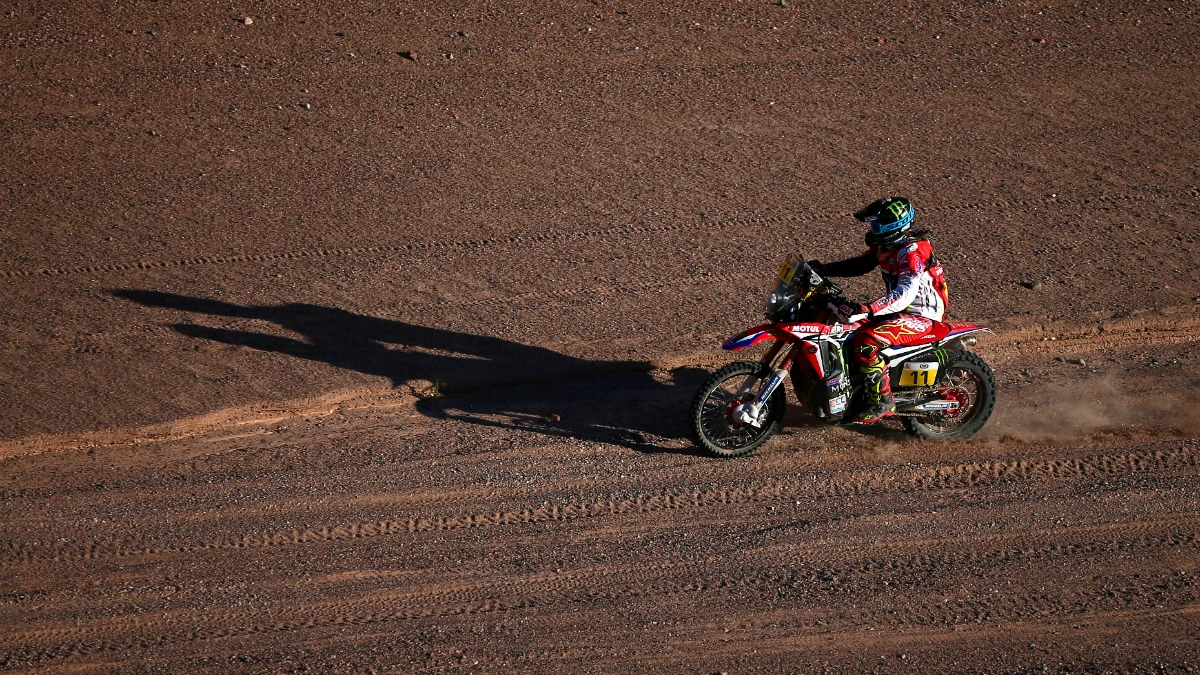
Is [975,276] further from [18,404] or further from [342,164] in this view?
[18,404]

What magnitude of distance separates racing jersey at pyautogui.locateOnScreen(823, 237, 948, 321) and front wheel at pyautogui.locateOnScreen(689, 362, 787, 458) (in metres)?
0.96

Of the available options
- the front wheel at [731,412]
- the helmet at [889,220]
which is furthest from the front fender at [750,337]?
the helmet at [889,220]

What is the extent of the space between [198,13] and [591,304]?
8.24 metres

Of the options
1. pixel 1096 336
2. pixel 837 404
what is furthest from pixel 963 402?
pixel 1096 336

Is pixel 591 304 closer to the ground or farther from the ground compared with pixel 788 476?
farther from the ground

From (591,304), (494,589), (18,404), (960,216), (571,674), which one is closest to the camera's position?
(571,674)

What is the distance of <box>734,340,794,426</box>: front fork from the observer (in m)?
7.66

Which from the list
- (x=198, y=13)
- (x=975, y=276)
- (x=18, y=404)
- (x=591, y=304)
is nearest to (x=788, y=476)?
(x=591, y=304)

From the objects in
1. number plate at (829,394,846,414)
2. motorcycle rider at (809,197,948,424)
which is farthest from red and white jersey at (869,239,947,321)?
number plate at (829,394,846,414)

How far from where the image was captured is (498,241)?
11.0 meters

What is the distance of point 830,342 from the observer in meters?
7.66

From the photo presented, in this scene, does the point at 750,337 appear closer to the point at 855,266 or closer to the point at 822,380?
the point at 822,380

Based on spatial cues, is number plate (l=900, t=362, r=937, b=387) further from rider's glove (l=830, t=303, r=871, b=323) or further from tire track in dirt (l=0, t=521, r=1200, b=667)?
tire track in dirt (l=0, t=521, r=1200, b=667)

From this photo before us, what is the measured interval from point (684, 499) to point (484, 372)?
96.4 inches
